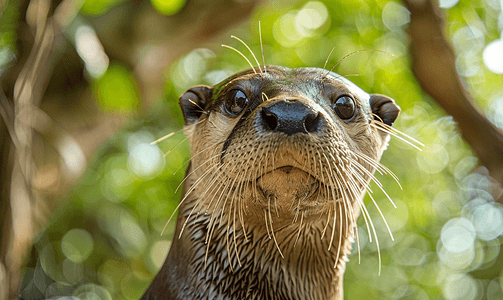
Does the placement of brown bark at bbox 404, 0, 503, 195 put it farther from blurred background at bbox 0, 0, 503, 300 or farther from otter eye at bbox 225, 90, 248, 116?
otter eye at bbox 225, 90, 248, 116

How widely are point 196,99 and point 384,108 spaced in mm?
976

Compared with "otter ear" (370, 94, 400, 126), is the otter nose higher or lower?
higher

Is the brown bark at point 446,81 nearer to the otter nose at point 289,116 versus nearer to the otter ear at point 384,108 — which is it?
the otter ear at point 384,108

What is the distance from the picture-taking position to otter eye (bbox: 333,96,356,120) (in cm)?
195

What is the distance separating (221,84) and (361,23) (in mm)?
3636

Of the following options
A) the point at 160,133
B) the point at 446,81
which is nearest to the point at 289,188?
the point at 446,81

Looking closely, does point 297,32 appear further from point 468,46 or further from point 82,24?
point 82,24

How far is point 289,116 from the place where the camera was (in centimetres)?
150

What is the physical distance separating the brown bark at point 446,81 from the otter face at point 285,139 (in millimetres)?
1644

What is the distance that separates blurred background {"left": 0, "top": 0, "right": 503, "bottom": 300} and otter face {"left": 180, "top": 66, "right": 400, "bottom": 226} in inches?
13.6

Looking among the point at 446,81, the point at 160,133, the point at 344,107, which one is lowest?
the point at 160,133

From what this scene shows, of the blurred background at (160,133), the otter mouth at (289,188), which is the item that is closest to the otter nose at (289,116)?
the otter mouth at (289,188)

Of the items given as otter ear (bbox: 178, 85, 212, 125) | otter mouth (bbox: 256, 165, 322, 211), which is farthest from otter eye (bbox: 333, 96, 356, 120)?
otter ear (bbox: 178, 85, 212, 125)

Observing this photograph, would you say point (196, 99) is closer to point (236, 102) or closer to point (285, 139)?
point (236, 102)
